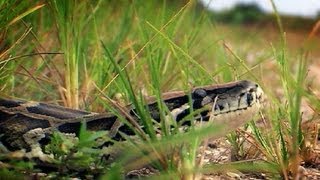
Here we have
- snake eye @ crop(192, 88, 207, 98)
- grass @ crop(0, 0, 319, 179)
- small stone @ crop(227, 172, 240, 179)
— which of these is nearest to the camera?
grass @ crop(0, 0, 319, 179)

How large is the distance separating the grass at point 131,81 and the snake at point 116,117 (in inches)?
2.9

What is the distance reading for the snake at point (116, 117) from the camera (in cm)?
283

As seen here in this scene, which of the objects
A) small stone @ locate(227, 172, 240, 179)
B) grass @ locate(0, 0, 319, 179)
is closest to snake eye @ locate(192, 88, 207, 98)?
grass @ locate(0, 0, 319, 179)

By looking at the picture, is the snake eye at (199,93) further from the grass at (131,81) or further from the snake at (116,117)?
the grass at (131,81)

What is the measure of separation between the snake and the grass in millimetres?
74

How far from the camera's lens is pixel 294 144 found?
235 centimetres

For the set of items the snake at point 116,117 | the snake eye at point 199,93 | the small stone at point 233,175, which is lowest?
the small stone at point 233,175

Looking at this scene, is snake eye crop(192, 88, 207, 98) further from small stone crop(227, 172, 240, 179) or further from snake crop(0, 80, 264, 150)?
small stone crop(227, 172, 240, 179)

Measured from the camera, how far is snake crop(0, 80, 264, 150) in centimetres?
283

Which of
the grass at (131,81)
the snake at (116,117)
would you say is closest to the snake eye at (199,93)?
the snake at (116,117)

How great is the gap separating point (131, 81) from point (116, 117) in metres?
1.10

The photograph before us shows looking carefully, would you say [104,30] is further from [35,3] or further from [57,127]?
[57,127]

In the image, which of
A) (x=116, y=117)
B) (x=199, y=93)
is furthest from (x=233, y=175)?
(x=116, y=117)

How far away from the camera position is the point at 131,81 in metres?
3.90
